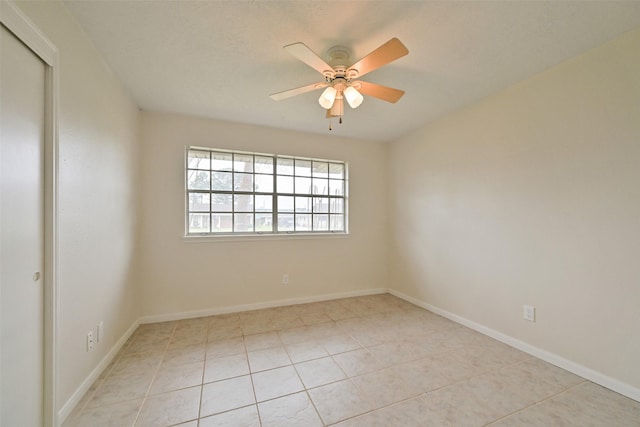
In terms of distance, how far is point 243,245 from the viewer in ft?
10.5

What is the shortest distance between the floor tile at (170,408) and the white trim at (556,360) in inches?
105

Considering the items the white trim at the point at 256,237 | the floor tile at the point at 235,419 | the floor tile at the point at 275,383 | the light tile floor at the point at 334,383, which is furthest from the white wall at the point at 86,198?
the floor tile at the point at 275,383

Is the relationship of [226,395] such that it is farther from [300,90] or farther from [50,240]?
[300,90]

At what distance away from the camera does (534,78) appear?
2.17m

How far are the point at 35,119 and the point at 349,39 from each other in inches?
72.8

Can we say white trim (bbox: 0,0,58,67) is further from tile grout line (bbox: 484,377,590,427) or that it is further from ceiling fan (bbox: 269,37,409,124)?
tile grout line (bbox: 484,377,590,427)

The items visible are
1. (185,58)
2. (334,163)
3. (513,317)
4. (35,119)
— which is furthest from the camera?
(334,163)

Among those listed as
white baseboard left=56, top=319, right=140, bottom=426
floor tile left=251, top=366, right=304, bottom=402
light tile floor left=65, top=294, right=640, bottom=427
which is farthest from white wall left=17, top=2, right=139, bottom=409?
floor tile left=251, top=366, right=304, bottom=402

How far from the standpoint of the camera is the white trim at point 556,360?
1.69 meters

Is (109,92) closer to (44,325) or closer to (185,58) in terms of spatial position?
(185,58)

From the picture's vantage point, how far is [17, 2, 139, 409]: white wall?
1455 millimetres

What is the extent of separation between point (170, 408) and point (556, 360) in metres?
2.92

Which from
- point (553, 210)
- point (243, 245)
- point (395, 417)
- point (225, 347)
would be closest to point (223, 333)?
point (225, 347)

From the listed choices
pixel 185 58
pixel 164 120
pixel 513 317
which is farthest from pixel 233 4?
pixel 513 317
